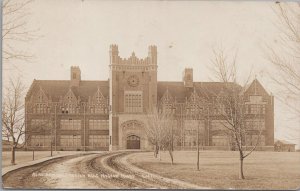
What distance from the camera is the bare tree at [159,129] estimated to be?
6.07m

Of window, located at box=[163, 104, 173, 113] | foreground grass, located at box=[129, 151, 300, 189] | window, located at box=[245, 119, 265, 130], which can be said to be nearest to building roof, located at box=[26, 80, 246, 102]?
window, located at box=[163, 104, 173, 113]

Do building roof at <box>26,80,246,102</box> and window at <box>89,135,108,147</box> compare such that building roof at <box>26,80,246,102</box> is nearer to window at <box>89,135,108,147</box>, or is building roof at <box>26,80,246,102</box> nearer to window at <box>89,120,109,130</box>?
window at <box>89,120,109,130</box>

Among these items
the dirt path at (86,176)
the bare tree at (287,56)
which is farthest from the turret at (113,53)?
the bare tree at (287,56)

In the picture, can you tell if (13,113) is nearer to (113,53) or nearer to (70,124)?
(70,124)

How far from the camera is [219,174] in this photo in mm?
5832

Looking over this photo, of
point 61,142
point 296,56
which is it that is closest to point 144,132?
point 61,142

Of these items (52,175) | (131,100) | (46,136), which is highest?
(131,100)

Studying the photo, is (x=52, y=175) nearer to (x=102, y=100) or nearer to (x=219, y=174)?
(x=102, y=100)

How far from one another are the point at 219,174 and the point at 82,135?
4.91 ft

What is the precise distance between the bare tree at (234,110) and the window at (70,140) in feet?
4.91

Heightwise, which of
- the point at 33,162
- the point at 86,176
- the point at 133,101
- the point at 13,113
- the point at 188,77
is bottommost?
the point at 86,176

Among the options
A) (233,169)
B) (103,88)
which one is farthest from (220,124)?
(103,88)

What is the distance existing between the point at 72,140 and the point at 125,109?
642 mm

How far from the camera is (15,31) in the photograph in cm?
594
